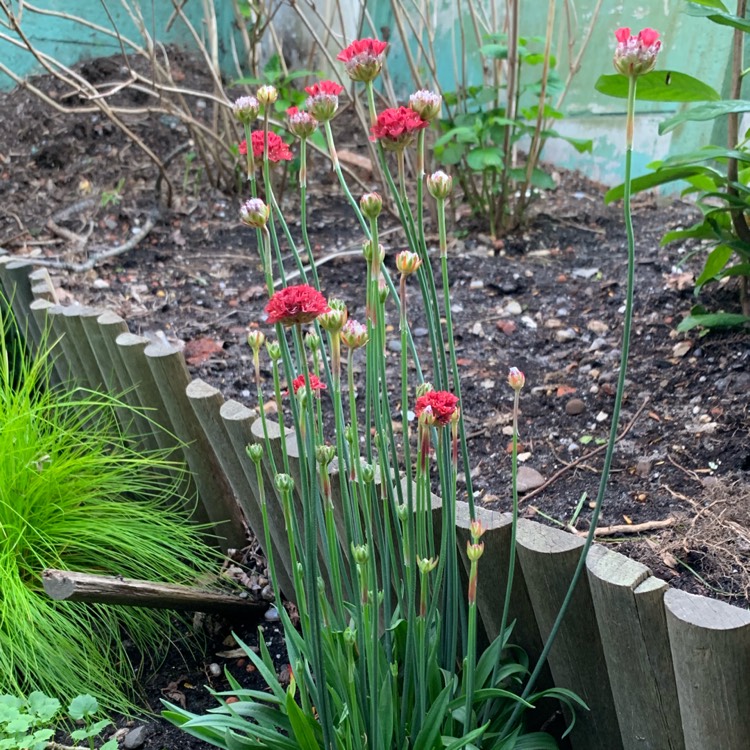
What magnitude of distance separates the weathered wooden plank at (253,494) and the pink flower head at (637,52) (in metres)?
0.95

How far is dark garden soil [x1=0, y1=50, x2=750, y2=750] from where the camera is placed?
4.87ft

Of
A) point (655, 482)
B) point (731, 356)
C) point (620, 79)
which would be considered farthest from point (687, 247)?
point (655, 482)

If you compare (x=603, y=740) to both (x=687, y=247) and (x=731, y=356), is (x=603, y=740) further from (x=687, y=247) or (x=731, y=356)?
(x=687, y=247)

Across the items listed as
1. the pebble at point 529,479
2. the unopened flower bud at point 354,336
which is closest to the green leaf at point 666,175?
the pebble at point 529,479

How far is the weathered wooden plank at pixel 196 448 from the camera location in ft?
5.99

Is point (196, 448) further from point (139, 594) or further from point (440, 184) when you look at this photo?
point (440, 184)

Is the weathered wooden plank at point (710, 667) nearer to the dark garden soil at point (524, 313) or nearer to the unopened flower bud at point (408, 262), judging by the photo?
the dark garden soil at point (524, 313)

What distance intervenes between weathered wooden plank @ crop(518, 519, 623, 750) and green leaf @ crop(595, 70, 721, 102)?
42.8 inches

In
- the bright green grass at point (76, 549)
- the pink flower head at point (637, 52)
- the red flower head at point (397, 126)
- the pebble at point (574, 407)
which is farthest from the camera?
the pebble at point (574, 407)

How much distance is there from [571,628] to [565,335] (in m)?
1.28

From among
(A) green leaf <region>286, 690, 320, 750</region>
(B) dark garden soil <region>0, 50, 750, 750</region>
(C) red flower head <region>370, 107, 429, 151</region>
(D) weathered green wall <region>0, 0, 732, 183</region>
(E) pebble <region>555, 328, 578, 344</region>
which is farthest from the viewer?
(D) weathered green wall <region>0, 0, 732, 183</region>

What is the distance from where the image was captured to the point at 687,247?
8.59 feet

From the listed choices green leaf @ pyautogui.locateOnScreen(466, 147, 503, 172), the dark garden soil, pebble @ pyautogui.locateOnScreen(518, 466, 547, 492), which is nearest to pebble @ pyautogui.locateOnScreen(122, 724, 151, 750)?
the dark garden soil

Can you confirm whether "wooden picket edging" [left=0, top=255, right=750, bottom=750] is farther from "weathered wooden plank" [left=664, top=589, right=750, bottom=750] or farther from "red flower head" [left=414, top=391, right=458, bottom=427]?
"red flower head" [left=414, top=391, right=458, bottom=427]
